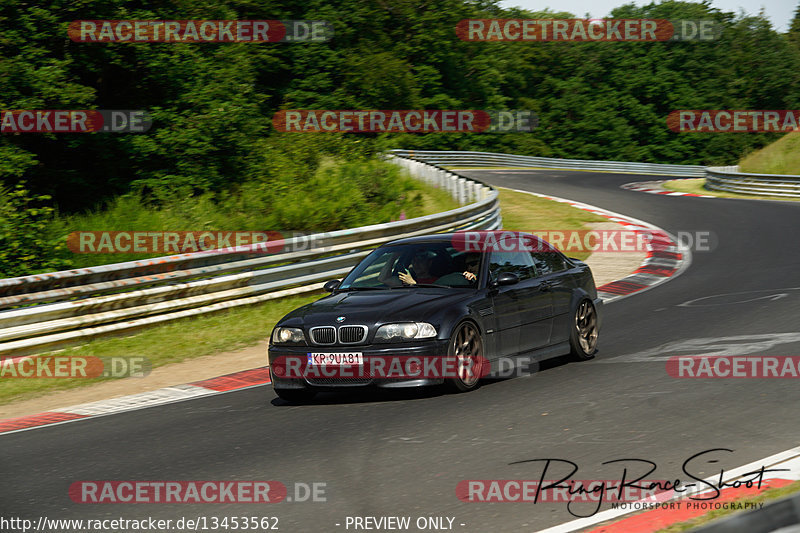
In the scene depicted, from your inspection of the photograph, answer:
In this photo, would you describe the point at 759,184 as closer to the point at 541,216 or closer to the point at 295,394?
the point at 541,216

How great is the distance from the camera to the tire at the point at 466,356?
328 inches

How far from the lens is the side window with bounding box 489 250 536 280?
30.7ft

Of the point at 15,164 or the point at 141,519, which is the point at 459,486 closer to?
the point at 141,519

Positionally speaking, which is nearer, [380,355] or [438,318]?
[380,355]

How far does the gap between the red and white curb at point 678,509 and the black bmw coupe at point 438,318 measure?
10.2 feet

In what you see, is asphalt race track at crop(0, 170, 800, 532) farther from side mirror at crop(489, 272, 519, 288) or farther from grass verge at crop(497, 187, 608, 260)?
grass verge at crop(497, 187, 608, 260)

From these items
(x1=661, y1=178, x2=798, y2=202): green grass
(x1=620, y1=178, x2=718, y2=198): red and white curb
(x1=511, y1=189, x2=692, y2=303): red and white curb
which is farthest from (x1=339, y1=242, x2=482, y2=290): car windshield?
(x1=620, y1=178, x2=718, y2=198): red and white curb

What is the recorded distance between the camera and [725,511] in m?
4.85

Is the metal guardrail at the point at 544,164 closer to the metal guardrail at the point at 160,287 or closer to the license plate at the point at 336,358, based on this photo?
the metal guardrail at the point at 160,287

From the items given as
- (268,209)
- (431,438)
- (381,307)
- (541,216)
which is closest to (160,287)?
(381,307)

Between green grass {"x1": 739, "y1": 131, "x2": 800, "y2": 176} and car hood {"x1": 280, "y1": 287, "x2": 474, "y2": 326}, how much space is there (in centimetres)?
3180

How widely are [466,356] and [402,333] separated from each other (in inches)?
28.7

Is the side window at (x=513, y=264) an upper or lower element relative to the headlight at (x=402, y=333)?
upper

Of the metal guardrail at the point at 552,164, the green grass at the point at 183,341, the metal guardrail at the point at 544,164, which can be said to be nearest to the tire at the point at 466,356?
the green grass at the point at 183,341
